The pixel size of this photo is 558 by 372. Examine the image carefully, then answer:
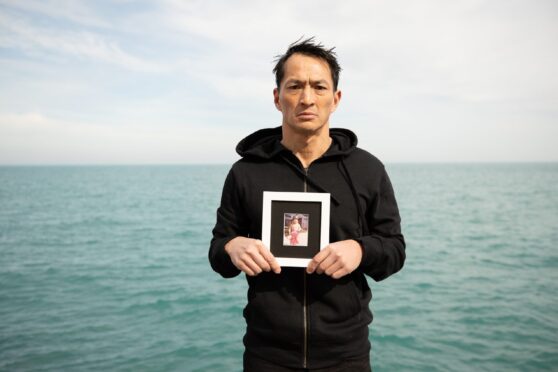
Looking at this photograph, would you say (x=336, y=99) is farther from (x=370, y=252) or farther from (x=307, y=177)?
(x=370, y=252)

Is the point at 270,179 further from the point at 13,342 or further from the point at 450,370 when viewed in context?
the point at 13,342

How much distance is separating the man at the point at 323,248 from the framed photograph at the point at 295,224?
10 centimetres

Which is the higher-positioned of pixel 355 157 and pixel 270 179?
pixel 355 157

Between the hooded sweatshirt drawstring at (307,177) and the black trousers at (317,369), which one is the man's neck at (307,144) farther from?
the black trousers at (317,369)

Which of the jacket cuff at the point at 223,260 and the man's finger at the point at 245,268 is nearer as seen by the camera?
the man's finger at the point at 245,268

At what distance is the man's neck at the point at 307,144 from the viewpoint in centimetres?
273

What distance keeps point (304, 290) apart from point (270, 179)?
818mm

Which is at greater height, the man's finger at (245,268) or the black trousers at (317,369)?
the man's finger at (245,268)

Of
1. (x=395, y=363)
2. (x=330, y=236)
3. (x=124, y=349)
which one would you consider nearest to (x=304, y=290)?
(x=330, y=236)

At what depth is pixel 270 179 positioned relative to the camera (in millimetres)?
2719

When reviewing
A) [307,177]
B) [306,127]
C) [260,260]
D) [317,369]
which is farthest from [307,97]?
[317,369]

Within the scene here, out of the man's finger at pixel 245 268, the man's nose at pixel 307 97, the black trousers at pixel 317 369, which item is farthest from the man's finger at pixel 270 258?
the man's nose at pixel 307 97

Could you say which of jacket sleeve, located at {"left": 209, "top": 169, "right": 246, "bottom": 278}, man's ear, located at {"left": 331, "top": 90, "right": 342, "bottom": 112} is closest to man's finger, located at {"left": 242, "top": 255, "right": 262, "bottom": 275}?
jacket sleeve, located at {"left": 209, "top": 169, "right": 246, "bottom": 278}

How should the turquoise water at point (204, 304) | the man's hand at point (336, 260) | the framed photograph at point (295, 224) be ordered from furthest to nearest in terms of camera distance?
the turquoise water at point (204, 304) < the framed photograph at point (295, 224) < the man's hand at point (336, 260)
